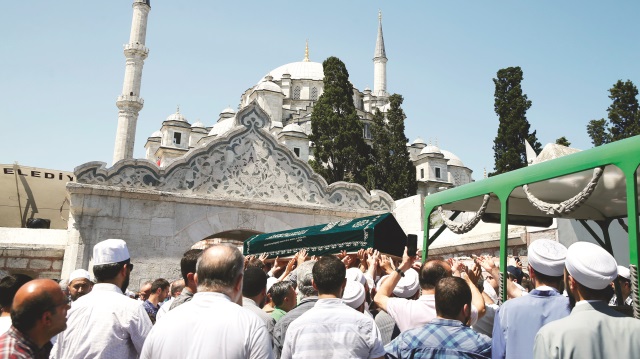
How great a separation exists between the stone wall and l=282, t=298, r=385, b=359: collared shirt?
7.97 meters

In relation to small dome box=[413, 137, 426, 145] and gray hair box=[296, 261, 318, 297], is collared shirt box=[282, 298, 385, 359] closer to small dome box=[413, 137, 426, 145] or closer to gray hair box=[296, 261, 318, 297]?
gray hair box=[296, 261, 318, 297]

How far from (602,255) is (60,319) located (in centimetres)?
253

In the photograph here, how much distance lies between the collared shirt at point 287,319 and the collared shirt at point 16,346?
1450mm

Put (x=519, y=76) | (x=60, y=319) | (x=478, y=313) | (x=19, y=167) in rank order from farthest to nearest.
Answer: (x=519, y=76), (x=19, y=167), (x=478, y=313), (x=60, y=319)

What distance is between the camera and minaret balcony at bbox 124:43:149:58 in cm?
2967

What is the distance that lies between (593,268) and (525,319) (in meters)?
0.76

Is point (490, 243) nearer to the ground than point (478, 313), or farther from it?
farther from it

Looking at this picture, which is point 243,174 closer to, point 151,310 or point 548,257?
point 151,310

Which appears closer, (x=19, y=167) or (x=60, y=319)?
(x=60, y=319)

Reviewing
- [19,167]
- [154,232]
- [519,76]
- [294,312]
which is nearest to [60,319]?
[294,312]

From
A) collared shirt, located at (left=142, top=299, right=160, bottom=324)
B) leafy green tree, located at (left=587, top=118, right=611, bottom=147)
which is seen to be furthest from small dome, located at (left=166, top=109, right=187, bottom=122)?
Result: collared shirt, located at (left=142, top=299, right=160, bottom=324)

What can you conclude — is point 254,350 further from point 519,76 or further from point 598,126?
point 598,126

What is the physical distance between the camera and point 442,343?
2467mm

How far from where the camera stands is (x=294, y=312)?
3223mm
